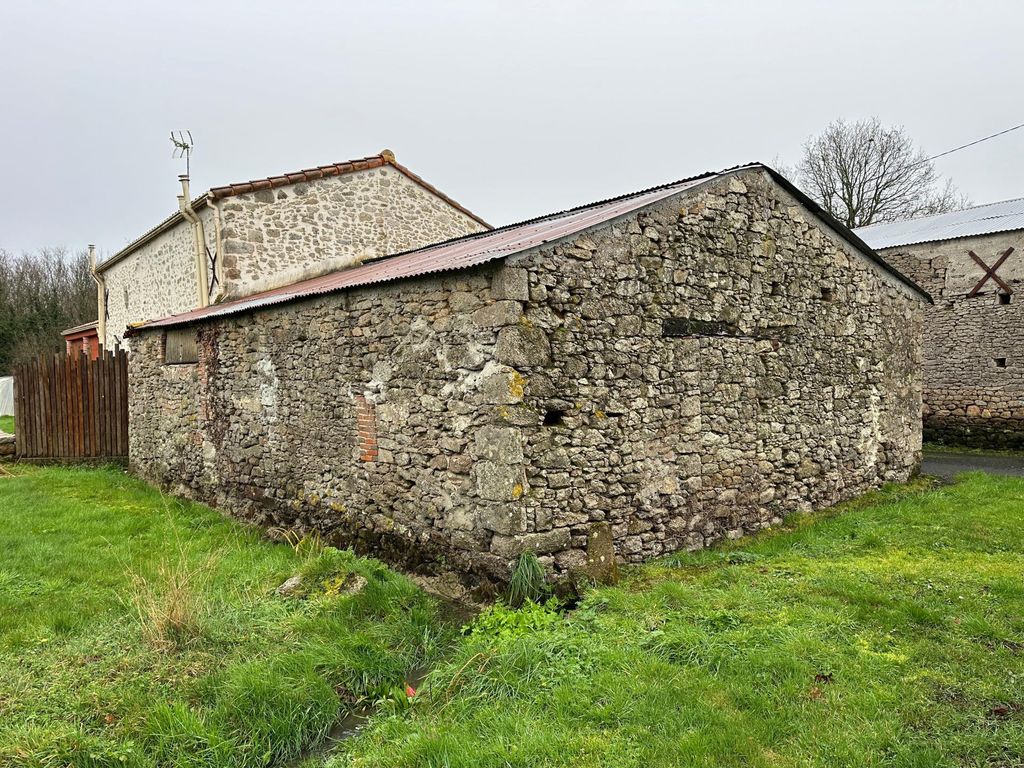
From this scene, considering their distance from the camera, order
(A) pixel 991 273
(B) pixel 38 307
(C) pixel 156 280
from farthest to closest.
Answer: (B) pixel 38 307 < (A) pixel 991 273 < (C) pixel 156 280

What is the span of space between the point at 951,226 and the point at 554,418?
15414mm

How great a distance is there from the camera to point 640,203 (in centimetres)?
639

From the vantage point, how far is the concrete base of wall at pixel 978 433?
46.5ft

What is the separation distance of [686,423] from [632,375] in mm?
889

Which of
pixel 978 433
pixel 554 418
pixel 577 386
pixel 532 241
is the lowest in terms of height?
pixel 978 433

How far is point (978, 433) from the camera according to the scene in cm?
1470

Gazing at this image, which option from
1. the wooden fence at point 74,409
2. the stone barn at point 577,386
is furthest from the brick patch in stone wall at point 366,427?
the wooden fence at point 74,409

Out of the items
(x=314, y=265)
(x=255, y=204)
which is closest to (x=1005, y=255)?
(x=314, y=265)

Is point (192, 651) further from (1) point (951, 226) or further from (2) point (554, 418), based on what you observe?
(1) point (951, 226)

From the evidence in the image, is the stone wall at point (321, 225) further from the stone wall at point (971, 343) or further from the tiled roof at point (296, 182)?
the stone wall at point (971, 343)

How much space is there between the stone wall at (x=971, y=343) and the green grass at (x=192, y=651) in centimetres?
1416

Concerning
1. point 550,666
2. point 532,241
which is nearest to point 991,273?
point 532,241

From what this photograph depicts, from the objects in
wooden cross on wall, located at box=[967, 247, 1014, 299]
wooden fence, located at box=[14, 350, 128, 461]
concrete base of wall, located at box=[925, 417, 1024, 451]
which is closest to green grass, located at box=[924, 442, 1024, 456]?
concrete base of wall, located at box=[925, 417, 1024, 451]

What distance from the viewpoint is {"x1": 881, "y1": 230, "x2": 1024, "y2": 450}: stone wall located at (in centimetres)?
1427
